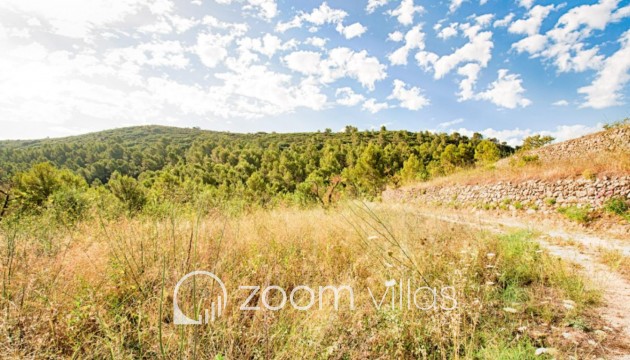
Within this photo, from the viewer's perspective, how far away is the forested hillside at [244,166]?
7566 millimetres

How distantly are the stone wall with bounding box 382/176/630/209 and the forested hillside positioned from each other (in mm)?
6120

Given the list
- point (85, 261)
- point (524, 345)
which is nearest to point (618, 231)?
point (524, 345)

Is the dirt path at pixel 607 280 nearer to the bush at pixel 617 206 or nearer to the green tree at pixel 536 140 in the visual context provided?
the bush at pixel 617 206

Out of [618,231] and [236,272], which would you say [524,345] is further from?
[618,231]

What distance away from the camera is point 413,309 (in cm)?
254

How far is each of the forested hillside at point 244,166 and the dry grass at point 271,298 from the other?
49.9 inches

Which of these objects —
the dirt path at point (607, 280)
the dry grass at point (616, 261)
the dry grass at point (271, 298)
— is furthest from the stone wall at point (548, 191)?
the dry grass at point (271, 298)

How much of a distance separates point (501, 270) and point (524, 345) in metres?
1.61

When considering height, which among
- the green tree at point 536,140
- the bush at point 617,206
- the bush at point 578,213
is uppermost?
the green tree at point 536,140

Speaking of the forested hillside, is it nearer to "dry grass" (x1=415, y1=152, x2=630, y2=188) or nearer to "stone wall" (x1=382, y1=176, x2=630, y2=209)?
"stone wall" (x1=382, y1=176, x2=630, y2=209)

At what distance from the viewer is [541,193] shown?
10664mm

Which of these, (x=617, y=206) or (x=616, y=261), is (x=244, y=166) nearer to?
(x=617, y=206)

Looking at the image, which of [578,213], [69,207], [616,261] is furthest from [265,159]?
[616,261]

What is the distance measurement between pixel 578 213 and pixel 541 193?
2.00 metres
